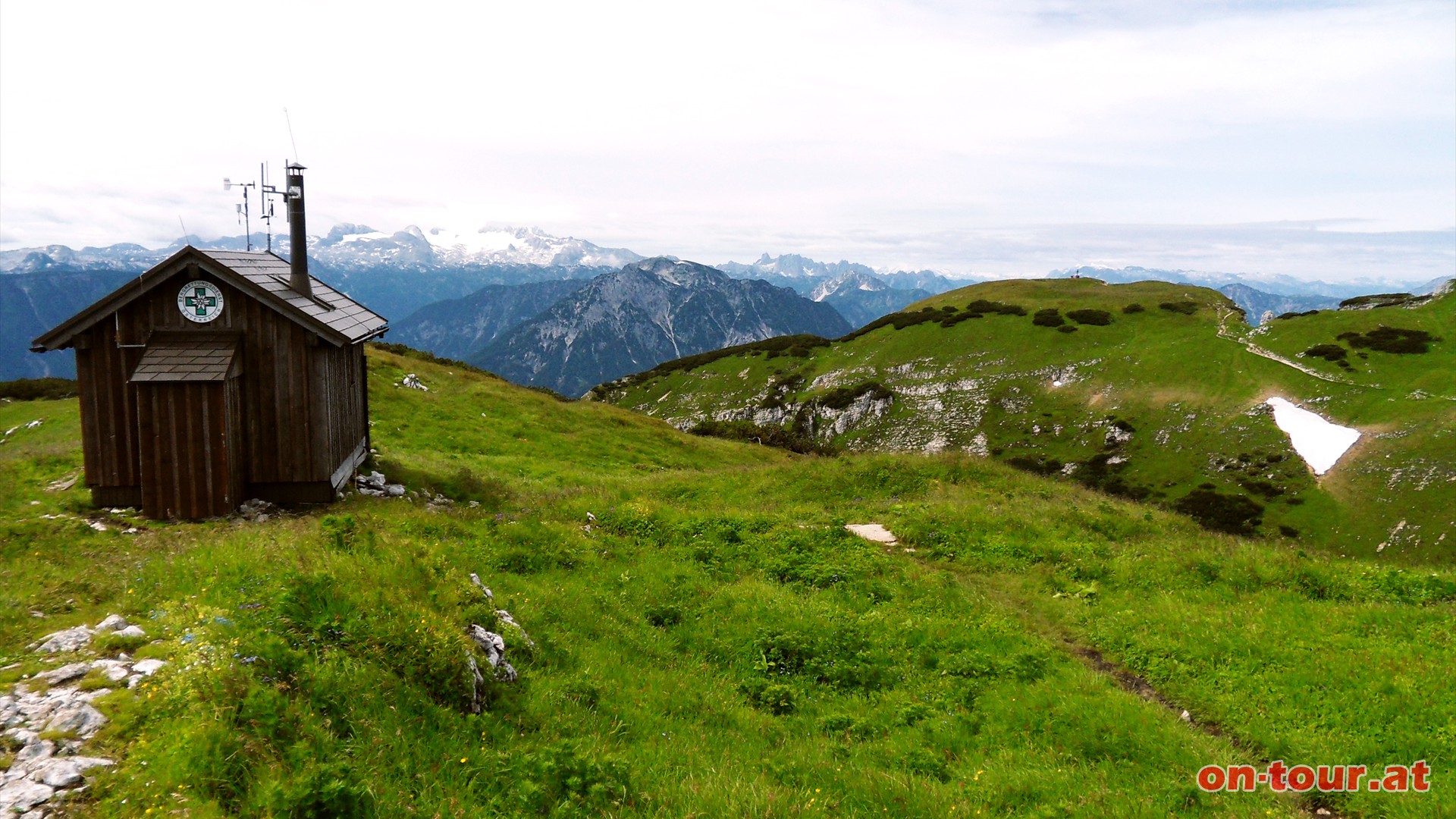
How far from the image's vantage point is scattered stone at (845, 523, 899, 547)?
19531 millimetres

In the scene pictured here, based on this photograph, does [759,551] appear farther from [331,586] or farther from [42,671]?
[42,671]

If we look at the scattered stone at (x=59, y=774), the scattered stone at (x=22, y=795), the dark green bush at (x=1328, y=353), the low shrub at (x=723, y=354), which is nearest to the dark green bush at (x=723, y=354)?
the low shrub at (x=723, y=354)

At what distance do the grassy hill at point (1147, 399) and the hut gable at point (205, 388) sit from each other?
166ft

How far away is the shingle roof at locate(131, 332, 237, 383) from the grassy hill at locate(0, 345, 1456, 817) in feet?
12.1

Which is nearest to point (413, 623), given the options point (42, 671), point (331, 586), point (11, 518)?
point (331, 586)

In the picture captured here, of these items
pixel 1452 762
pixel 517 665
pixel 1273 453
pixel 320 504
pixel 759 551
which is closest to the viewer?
pixel 1452 762

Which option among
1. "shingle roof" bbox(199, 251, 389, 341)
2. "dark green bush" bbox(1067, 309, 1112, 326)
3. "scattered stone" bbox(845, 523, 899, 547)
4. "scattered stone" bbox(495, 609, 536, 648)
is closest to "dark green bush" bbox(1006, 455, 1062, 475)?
"dark green bush" bbox(1067, 309, 1112, 326)

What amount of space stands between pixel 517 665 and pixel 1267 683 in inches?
441

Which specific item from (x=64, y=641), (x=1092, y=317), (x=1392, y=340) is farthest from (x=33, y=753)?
(x=1092, y=317)

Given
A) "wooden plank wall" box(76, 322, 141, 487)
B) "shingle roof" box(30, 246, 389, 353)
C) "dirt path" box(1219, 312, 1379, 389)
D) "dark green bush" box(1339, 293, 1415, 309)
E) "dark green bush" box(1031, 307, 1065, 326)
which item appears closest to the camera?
"shingle roof" box(30, 246, 389, 353)

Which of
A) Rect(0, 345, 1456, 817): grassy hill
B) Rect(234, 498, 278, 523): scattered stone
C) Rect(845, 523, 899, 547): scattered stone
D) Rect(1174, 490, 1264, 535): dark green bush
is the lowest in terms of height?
Rect(1174, 490, 1264, 535): dark green bush

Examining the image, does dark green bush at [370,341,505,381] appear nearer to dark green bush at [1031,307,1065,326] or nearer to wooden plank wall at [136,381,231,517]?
wooden plank wall at [136,381,231,517]

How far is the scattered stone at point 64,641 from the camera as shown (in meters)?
7.81

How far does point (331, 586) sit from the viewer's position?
8.94 metres
